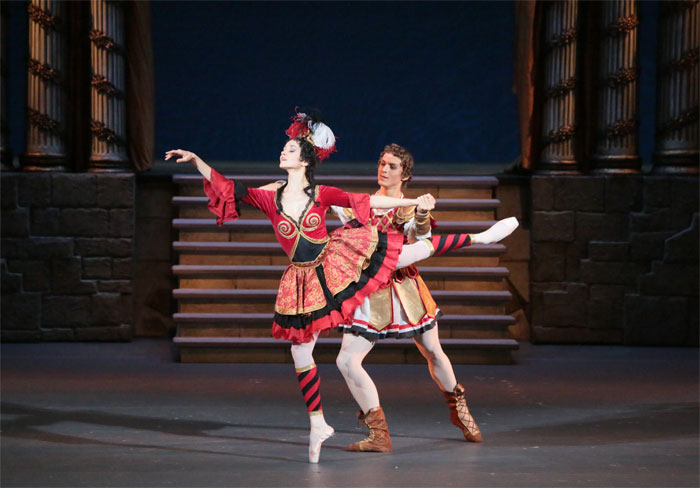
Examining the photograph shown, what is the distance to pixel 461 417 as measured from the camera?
569 centimetres

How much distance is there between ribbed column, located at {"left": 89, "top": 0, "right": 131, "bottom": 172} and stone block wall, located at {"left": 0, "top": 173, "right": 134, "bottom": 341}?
11.4 inches

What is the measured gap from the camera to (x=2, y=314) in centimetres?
873

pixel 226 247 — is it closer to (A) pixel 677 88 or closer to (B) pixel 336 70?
(B) pixel 336 70

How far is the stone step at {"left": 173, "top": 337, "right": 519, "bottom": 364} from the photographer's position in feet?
26.6

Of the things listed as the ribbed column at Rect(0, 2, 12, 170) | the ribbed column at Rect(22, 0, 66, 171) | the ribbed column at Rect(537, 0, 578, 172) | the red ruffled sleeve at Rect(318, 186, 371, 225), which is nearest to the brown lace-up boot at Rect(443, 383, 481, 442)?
the red ruffled sleeve at Rect(318, 186, 371, 225)

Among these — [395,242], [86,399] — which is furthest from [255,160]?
[395,242]

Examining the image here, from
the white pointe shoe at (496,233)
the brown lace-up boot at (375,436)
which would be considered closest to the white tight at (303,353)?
the brown lace-up boot at (375,436)

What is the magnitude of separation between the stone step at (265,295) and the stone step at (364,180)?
39.8 inches

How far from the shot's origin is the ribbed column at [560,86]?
29.2 ft

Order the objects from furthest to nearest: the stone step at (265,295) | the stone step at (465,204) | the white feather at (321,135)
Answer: the stone step at (465,204) < the stone step at (265,295) < the white feather at (321,135)

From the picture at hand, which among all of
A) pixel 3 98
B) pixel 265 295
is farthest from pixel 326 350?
Result: pixel 3 98

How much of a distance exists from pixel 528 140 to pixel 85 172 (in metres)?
3.80

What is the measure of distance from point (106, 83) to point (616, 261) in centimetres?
452

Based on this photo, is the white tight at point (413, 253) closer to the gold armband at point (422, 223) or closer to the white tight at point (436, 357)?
the gold armband at point (422, 223)
